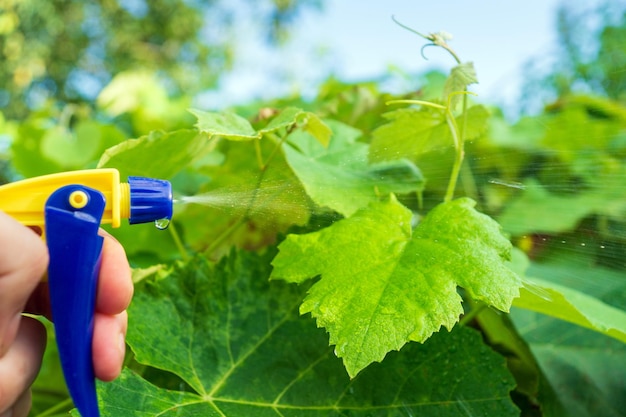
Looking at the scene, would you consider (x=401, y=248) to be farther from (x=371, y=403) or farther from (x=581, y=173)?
(x=581, y=173)

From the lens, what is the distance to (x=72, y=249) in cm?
37

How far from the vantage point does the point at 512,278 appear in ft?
1.60

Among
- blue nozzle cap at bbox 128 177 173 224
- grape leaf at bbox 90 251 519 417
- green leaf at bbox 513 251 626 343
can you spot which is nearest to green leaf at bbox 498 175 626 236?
green leaf at bbox 513 251 626 343

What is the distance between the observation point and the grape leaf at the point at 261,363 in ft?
1.86

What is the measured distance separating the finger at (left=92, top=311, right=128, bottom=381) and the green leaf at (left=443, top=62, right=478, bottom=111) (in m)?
0.34

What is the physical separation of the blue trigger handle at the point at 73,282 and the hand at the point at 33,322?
1 cm

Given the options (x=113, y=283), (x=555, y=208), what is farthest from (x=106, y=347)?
(x=555, y=208)

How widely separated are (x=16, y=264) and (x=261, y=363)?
1.09 ft

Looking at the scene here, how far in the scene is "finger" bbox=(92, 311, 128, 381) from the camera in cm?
39

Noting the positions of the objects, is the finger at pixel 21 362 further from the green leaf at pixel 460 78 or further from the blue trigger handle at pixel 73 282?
the green leaf at pixel 460 78

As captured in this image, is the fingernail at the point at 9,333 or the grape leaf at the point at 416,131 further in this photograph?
the grape leaf at the point at 416,131

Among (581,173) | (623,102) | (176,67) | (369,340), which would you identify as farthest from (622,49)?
(176,67)

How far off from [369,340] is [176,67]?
13.5 m

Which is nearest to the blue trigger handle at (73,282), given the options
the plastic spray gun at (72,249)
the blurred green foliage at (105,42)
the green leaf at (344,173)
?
the plastic spray gun at (72,249)
